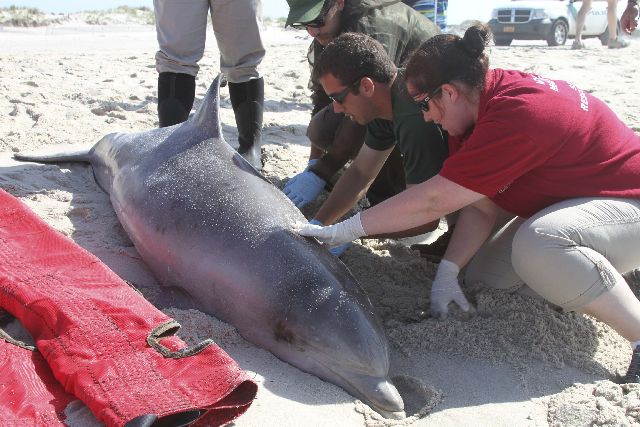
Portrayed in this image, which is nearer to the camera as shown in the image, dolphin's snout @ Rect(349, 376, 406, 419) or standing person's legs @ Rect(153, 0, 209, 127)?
dolphin's snout @ Rect(349, 376, 406, 419)

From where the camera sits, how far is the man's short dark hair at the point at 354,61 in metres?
3.22

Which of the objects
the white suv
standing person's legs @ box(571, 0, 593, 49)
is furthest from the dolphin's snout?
the white suv

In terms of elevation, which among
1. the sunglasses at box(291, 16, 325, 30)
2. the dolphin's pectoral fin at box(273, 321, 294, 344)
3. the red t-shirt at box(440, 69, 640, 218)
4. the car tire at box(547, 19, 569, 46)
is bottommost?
the car tire at box(547, 19, 569, 46)

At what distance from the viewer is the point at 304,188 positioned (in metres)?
4.20

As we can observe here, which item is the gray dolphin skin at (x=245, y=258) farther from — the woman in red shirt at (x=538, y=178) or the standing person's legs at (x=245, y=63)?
the standing person's legs at (x=245, y=63)

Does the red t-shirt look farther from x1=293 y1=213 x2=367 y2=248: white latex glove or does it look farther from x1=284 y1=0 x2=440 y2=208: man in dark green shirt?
x1=284 y1=0 x2=440 y2=208: man in dark green shirt

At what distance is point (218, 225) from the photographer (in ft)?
→ 9.85

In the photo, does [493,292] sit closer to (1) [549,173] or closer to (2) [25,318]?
(1) [549,173]

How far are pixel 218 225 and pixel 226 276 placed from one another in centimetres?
24

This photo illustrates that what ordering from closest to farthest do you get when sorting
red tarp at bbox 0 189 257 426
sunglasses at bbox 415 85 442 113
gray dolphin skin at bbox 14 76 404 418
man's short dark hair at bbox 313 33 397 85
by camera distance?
red tarp at bbox 0 189 257 426
gray dolphin skin at bbox 14 76 404 418
sunglasses at bbox 415 85 442 113
man's short dark hair at bbox 313 33 397 85

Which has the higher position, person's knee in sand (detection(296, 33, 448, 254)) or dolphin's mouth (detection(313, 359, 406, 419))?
person's knee in sand (detection(296, 33, 448, 254))

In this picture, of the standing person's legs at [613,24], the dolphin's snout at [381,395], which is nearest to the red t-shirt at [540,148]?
the dolphin's snout at [381,395]

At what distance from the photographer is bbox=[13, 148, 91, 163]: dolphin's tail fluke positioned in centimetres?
453

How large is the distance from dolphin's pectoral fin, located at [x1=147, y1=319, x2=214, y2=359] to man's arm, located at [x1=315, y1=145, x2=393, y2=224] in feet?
4.12
